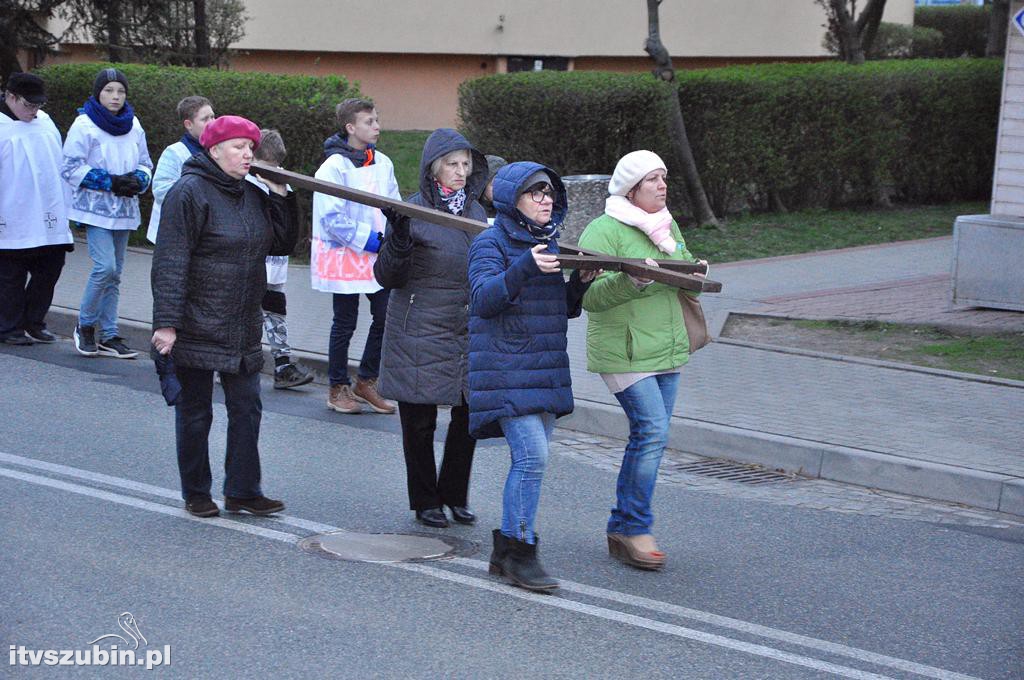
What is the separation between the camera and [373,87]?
28094 mm

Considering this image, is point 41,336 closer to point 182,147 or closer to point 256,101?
point 182,147

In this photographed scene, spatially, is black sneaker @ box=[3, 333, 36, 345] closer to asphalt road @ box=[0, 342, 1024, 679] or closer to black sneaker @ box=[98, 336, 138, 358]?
black sneaker @ box=[98, 336, 138, 358]

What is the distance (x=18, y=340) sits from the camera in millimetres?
10305

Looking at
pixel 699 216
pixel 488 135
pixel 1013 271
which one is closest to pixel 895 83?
pixel 699 216

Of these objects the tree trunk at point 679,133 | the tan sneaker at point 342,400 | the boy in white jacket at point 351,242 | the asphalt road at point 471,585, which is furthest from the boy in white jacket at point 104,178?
the tree trunk at point 679,133

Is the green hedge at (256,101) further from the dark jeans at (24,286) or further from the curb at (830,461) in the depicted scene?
the curb at (830,461)

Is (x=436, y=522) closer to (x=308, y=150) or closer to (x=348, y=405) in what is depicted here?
(x=348, y=405)

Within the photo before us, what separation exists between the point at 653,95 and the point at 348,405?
319 inches

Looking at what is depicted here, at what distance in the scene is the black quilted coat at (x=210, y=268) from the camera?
5984 millimetres

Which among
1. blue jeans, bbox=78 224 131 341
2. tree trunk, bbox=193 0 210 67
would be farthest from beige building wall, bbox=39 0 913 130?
blue jeans, bbox=78 224 131 341

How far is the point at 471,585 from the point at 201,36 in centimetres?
1593

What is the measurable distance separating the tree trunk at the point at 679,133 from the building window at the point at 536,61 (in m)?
11.2

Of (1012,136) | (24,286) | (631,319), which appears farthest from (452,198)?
(1012,136)

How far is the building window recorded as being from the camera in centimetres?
2772
